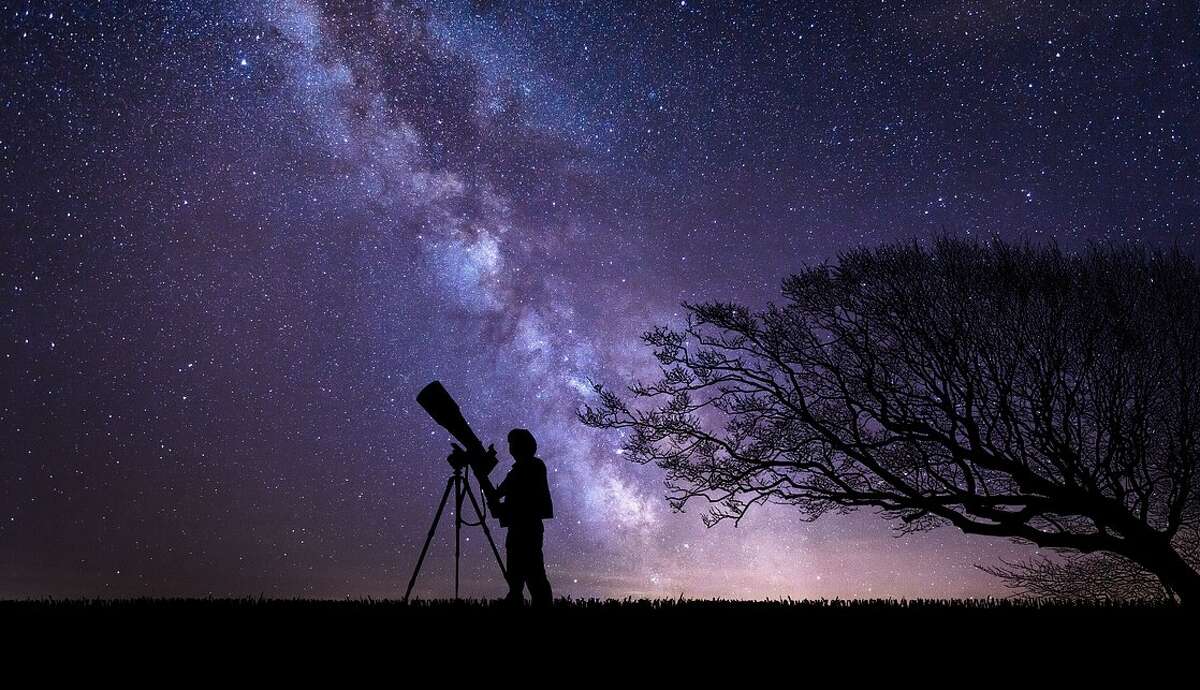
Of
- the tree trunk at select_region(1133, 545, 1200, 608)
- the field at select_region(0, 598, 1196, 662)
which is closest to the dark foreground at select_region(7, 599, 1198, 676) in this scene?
the field at select_region(0, 598, 1196, 662)

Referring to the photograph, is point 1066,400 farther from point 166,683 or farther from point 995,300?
point 166,683

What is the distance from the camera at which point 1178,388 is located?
1221cm

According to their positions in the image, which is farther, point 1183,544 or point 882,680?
point 1183,544

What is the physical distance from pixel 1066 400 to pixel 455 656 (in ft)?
37.0

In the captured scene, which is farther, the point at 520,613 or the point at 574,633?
the point at 520,613

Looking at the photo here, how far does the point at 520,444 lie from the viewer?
7.84 m

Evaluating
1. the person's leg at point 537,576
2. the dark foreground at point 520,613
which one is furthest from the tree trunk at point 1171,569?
the person's leg at point 537,576

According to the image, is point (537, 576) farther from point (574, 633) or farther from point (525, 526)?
point (574, 633)

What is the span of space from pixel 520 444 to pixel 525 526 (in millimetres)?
841

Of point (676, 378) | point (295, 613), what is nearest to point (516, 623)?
point (295, 613)

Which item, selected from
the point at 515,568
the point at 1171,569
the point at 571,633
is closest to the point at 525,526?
the point at 515,568

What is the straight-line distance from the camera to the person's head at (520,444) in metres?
7.83

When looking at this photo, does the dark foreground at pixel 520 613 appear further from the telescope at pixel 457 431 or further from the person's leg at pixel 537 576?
the telescope at pixel 457 431

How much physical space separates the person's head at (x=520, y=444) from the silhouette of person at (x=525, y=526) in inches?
5.3
